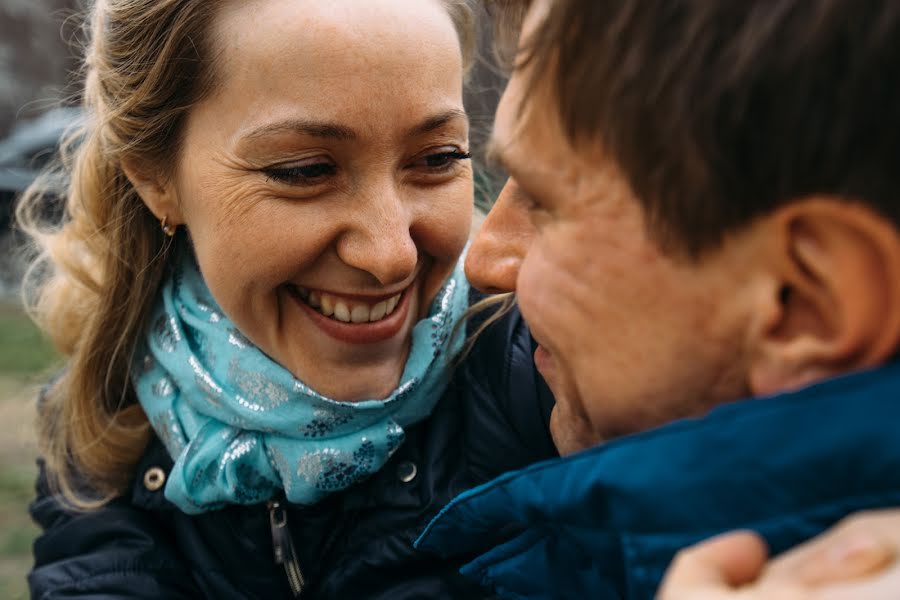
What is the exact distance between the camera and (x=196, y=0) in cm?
218

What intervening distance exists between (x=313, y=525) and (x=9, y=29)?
409 inches

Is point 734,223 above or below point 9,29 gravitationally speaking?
above

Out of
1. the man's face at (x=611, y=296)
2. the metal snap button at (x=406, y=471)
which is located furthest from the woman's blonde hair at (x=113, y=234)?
the man's face at (x=611, y=296)

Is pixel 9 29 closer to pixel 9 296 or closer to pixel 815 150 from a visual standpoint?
pixel 9 296

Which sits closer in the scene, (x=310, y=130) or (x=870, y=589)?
(x=870, y=589)

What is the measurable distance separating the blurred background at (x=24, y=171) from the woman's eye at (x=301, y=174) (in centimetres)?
64

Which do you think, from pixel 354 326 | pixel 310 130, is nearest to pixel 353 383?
pixel 354 326

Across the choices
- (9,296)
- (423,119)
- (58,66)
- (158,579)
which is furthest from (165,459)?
(58,66)

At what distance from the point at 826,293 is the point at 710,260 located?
16 centimetres

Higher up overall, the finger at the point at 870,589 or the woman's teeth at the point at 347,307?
the finger at the point at 870,589

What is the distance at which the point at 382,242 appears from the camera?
208cm

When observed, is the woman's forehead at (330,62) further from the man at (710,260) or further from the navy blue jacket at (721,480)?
the navy blue jacket at (721,480)

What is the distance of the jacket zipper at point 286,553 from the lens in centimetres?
232

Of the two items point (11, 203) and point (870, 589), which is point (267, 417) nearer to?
point (870, 589)
